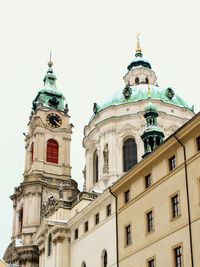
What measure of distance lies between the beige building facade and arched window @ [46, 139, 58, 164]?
40.3 metres

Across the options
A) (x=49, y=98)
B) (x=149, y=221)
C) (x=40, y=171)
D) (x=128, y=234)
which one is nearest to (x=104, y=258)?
(x=128, y=234)

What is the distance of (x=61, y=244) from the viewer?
52.2m

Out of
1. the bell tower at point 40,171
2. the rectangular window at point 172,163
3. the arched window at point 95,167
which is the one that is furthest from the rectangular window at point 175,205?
the bell tower at point 40,171

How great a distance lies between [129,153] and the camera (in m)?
64.1

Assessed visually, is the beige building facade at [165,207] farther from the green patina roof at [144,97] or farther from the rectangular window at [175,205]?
the green patina roof at [144,97]

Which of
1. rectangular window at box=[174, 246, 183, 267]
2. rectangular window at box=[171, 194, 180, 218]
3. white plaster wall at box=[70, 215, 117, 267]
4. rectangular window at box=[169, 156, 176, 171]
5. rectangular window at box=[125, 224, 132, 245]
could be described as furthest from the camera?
white plaster wall at box=[70, 215, 117, 267]

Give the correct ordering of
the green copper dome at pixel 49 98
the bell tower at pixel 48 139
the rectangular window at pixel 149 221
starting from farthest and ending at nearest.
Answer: the green copper dome at pixel 49 98, the bell tower at pixel 48 139, the rectangular window at pixel 149 221

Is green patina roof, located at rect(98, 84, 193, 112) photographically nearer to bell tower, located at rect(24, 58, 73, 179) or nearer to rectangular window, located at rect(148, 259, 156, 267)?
bell tower, located at rect(24, 58, 73, 179)

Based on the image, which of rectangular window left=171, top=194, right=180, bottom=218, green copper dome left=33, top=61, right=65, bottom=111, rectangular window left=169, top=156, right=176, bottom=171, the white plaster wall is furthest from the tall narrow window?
green copper dome left=33, top=61, right=65, bottom=111

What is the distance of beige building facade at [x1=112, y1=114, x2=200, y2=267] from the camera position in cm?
3400

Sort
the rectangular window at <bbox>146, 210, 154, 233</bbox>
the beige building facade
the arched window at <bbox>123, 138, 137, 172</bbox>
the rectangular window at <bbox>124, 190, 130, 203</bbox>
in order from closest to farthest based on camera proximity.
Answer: the beige building facade
the rectangular window at <bbox>146, 210, 154, 233</bbox>
the rectangular window at <bbox>124, 190, 130, 203</bbox>
the arched window at <bbox>123, 138, 137, 172</bbox>

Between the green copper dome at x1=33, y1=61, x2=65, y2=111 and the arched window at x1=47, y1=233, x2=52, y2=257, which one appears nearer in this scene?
the arched window at x1=47, y1=233, x2=52, y2=257

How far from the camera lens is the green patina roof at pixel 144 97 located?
66881 mm

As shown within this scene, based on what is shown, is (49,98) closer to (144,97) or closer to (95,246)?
(144,97)
